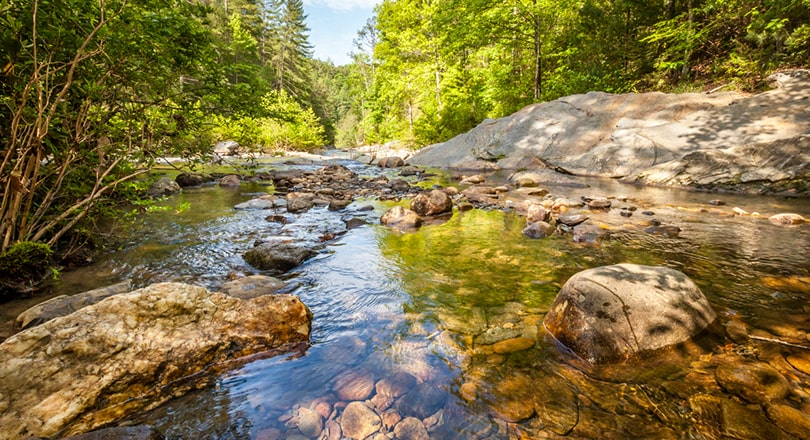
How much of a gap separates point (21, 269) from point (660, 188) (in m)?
13.4

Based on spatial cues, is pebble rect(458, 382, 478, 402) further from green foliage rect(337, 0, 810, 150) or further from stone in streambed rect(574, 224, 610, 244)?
green foliage rect(337, 0, 810, 150)

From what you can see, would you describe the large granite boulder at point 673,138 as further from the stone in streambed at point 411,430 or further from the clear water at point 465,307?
the stone in streambed at point 411,430

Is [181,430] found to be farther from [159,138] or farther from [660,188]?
[660,188]

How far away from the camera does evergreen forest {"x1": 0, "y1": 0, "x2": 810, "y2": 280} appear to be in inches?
109

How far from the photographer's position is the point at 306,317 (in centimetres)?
293

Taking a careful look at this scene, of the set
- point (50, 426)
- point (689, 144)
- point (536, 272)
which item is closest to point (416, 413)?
point (50, 426)

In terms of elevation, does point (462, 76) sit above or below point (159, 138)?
above

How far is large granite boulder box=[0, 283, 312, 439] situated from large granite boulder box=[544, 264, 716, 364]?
229cm

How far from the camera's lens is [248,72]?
179 inches

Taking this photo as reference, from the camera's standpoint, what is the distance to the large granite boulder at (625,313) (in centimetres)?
248

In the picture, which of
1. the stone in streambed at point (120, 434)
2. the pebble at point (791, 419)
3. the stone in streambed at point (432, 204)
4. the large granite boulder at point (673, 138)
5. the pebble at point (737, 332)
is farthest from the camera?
the large granite boulder at point (673, 138)

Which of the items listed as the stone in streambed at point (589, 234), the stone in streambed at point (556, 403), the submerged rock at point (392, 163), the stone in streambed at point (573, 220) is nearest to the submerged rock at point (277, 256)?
the stone in streambed at point (556, 403)

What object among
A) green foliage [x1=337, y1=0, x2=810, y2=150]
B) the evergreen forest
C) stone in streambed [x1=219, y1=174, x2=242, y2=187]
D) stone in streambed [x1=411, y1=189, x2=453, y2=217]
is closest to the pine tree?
the evergreen forest

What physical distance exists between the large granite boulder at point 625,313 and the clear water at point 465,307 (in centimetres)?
14
